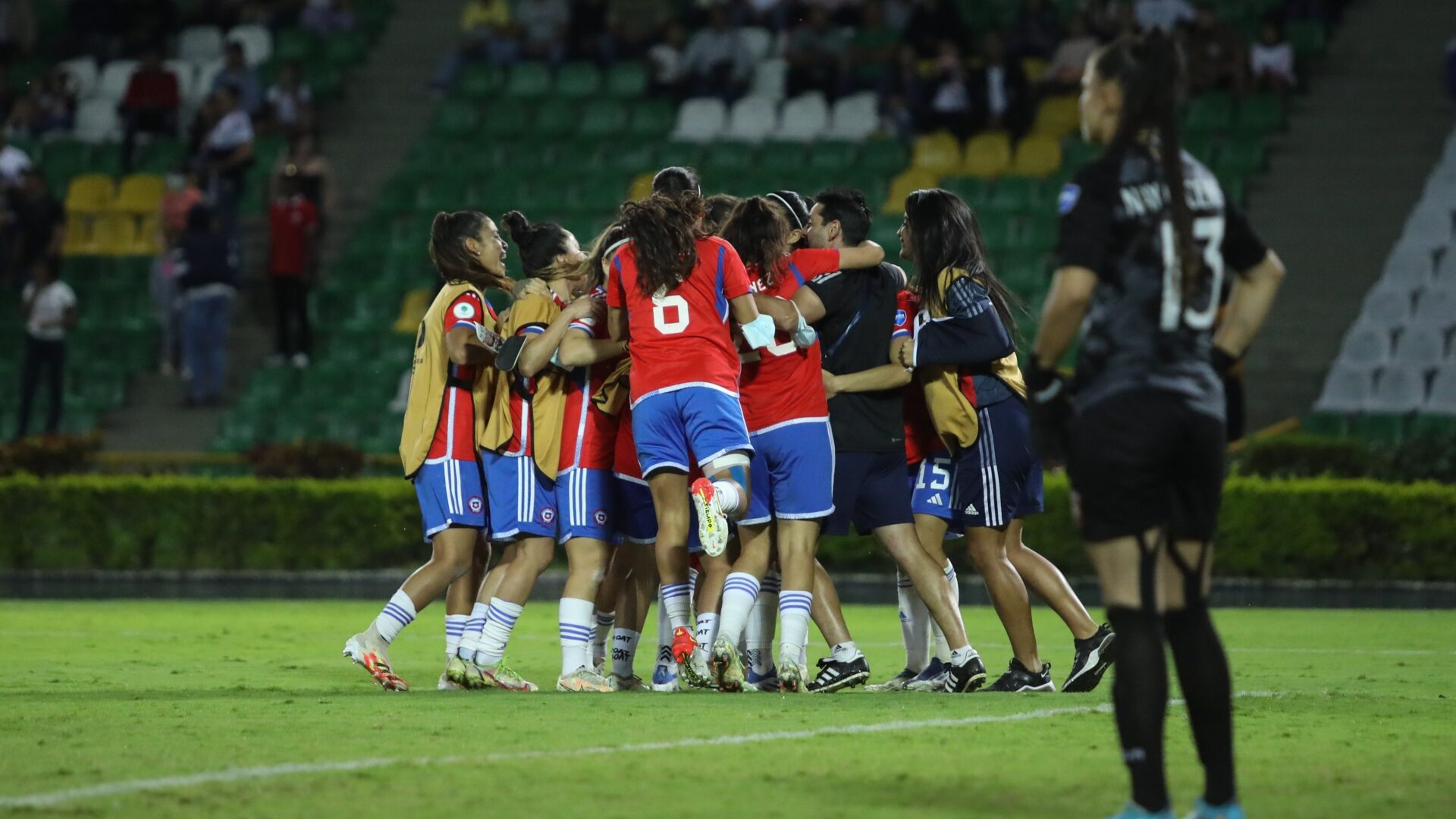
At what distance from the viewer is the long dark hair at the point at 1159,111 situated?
193 inches

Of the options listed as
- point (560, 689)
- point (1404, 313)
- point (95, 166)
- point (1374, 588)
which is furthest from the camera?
point (95, 166)

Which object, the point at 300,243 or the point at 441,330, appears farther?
the point at 300,243

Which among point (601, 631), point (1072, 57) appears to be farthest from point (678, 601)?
point (1072, 57)

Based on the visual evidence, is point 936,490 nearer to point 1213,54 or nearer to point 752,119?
point 1213,54

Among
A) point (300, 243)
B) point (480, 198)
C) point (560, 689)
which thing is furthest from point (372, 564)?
point (560, 689)

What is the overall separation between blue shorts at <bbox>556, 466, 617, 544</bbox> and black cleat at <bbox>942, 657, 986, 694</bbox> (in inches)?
64.9

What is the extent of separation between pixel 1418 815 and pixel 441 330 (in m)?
5.23

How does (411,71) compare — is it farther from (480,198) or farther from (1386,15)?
(1386,15)

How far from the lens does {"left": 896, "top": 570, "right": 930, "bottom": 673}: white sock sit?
9.18m

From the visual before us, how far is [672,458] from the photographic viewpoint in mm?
7953

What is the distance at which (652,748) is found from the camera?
605 centimetres

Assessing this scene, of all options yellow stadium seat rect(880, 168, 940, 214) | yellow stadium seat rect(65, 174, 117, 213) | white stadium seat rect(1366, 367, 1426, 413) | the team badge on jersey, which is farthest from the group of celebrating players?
yellow stadium seat rect(65, 174, 117, 213)

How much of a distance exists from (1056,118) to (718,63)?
479 centimetres

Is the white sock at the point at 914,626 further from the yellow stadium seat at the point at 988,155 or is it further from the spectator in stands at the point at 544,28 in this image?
the spectator in stands at the point at 544,28
